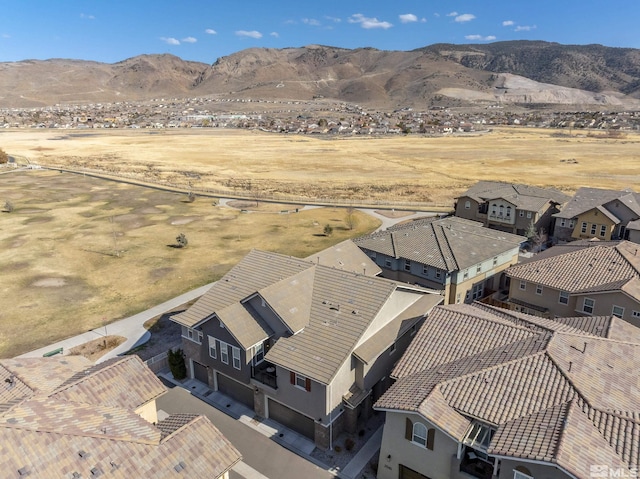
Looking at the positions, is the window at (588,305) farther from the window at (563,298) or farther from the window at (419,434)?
the window at (419,434)

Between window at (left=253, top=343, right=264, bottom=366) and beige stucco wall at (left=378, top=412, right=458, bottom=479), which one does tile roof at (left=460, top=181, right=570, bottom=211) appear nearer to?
window at (left=253, top=343, right=264, bottom=366)

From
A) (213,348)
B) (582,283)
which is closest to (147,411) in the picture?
(213,348)

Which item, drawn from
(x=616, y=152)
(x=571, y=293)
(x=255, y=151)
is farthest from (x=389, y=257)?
(x=616, y=152)

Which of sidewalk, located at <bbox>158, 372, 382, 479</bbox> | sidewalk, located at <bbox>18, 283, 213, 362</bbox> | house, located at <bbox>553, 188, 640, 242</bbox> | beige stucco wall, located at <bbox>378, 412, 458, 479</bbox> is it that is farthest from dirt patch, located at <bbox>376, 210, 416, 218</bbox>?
beige stucco wall, located at <bbox>378, 412, 458, 479</bbox>

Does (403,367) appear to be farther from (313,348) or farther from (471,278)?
(471,278)

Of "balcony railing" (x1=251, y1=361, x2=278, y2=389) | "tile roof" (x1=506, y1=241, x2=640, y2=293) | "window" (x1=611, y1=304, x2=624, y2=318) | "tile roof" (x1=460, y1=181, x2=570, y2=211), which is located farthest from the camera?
"tile roof" (x1=460, y1=181, x2=570, y2=211)

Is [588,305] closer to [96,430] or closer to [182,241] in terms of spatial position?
[96,430]
